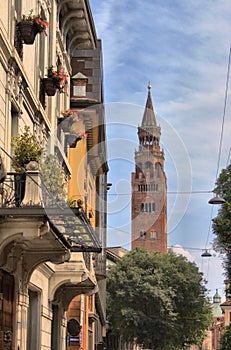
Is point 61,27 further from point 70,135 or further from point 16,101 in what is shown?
point 16,101

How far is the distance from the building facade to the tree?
134 feet

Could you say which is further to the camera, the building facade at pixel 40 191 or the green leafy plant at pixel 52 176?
the green leafy plant at pixel 52 176

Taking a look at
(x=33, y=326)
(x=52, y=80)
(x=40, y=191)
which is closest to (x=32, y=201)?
(x=40, y=191)

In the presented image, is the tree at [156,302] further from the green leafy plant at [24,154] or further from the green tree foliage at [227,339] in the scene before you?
the green leafy plant at [24,154]

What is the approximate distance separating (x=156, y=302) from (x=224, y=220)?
36639 mm

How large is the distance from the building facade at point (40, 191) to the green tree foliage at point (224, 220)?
8654 mm

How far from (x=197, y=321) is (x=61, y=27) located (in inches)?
2100

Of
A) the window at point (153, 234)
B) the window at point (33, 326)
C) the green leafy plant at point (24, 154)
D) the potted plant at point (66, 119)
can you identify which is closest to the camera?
the green leafy plant at point (24, 154)

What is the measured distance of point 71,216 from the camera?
17922 mm

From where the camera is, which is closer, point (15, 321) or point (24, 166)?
point (24, 166)

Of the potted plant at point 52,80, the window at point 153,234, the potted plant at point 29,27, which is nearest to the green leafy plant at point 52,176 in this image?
the potted plant at point 29,27

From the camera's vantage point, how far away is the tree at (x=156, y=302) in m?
72.6

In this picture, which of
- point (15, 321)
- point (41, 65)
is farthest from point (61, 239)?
point (41, 65)

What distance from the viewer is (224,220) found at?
38.3 m
